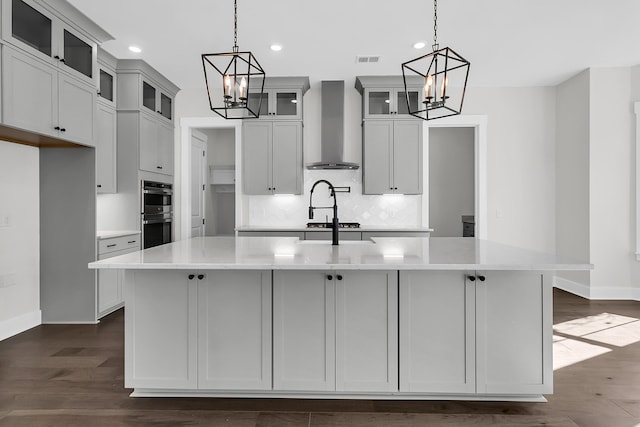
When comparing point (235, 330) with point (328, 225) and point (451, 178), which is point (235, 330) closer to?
point (328, 225)

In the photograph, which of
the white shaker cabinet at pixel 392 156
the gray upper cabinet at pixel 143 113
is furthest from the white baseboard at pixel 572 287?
the gray upper cabinet at pixel 143 113

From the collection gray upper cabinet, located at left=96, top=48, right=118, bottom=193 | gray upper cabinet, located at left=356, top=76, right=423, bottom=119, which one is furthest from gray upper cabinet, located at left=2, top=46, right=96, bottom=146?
gray upper cabinet, located at left=356, top=76, right=423, bottom=119

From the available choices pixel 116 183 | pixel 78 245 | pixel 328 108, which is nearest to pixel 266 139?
pixel 328 108

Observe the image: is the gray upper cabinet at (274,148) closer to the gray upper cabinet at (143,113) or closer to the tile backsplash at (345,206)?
the tile backsplash at (345,206)

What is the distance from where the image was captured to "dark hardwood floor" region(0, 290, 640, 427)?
7.17 ft

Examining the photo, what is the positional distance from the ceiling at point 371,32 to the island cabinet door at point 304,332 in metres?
2.42

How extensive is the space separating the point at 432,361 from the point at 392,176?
335cm

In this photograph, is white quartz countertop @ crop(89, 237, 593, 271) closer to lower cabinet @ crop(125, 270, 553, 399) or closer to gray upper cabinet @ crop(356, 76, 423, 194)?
lower cabinet @ crop(125, 270, 553, 399)

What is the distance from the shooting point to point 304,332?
2314mm

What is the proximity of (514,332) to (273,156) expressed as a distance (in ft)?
12.5

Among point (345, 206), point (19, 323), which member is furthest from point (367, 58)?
point (19, 323)

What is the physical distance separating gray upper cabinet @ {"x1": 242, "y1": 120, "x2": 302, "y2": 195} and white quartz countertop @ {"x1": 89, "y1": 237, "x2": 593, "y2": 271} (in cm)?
252

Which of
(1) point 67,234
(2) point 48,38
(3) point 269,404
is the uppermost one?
(2) point 48,38

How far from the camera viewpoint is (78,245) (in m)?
3.94
